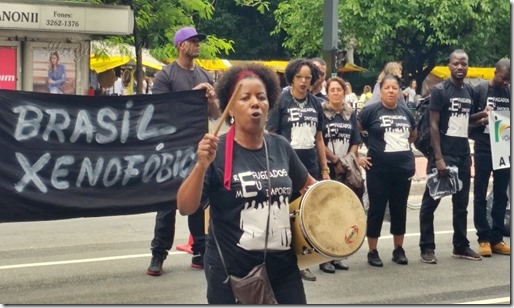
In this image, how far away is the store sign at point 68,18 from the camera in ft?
54.1

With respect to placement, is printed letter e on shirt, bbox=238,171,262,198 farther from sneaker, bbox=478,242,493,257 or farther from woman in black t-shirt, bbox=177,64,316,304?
sneaker, bbox=478,242,493,257

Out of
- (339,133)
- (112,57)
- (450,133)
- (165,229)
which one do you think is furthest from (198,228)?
(112,57)

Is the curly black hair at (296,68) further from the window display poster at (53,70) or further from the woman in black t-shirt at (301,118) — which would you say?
the window display poster at (53,70)

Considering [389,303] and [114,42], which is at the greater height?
[114,42]

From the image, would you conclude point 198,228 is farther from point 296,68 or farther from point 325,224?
point 325,224

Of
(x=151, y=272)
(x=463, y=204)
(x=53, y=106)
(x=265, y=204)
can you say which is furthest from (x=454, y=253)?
(x=265, y=204)

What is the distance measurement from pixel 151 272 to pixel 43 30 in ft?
32.5

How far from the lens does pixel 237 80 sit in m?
4.80

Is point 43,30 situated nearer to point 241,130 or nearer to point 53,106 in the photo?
point 53,106

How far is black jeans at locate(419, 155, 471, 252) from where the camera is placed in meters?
8.62

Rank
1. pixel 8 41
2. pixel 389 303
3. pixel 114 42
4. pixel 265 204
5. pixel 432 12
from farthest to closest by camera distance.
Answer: pixel 432 12 → pixel 114 42 → pixel 8 41 → pixel 389 303 → pixel 265 204

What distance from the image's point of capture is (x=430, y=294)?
742 cm

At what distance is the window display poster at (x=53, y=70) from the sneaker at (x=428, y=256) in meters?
9.37

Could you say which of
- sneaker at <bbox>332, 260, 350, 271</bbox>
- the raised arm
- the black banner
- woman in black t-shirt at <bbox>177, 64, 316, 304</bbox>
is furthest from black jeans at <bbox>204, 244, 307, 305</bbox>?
sneaker at <bbox>332, 260, 350, 271</bbox>
